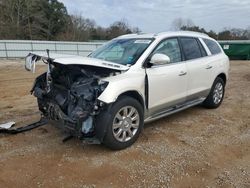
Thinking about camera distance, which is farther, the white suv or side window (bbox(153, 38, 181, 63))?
side window (bbox(153, 38, 181, 63))

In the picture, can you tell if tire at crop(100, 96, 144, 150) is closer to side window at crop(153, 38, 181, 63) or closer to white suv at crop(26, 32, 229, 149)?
white suv at crop(26, 32, 229, 149)

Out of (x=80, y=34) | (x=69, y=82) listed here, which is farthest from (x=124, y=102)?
(x=80, y=34)

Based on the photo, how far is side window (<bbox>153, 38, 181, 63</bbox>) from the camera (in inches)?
194

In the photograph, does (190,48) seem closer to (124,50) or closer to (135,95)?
(124,50)

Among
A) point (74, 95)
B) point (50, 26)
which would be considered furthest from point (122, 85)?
point (50, 26)

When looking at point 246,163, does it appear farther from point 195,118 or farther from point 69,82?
point 69,82

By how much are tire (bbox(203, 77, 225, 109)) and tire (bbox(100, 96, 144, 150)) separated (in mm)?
2439

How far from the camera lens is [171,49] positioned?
5.16m

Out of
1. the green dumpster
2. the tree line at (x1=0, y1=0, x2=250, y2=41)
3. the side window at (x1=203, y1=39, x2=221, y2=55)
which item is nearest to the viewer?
the side window at (x1=203, y1=39, x2=221, y2=55)

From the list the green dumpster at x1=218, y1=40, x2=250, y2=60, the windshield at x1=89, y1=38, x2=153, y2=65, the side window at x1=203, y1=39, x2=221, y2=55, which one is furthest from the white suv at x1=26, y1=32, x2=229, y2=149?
the green dumpster at x1=218, y1=40, x2=250, y2=60

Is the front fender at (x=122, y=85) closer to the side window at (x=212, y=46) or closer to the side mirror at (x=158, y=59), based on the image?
the side mirror at (x=158, y=59)

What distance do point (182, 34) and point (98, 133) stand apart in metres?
2.76

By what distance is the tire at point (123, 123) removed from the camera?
4.03 metres

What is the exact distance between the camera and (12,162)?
395cm
